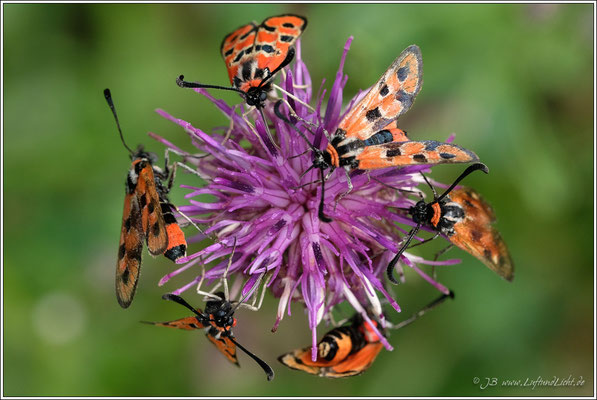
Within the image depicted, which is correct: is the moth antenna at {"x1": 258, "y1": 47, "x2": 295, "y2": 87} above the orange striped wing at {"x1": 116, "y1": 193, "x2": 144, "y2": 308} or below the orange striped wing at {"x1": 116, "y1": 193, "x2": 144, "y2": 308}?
above

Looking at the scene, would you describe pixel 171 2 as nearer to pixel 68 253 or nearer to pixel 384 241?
pixel 68 253

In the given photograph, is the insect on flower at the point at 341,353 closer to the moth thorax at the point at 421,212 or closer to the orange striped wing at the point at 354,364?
the orange striped wing at the point at 354,364

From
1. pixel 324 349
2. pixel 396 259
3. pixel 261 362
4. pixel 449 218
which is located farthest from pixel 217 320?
pixel 449 218

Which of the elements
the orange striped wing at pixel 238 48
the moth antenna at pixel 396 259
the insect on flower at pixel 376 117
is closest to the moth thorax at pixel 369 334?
the moth antenna at pixel 396 259

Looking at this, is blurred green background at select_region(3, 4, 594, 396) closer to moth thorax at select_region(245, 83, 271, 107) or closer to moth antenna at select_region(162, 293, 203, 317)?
moth thorax at select_region(245, 83, 271, 107)

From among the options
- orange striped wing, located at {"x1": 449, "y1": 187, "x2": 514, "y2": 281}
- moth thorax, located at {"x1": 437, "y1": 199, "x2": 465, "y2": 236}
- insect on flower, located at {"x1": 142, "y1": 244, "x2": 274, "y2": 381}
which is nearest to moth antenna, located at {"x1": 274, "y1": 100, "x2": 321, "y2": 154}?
moth thorax, located at {"x1": 437, "y1": 199, "x2": 465, "y2": 236}

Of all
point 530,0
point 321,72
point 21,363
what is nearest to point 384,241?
point 321,72

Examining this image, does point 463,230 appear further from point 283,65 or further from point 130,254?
point 130,254
